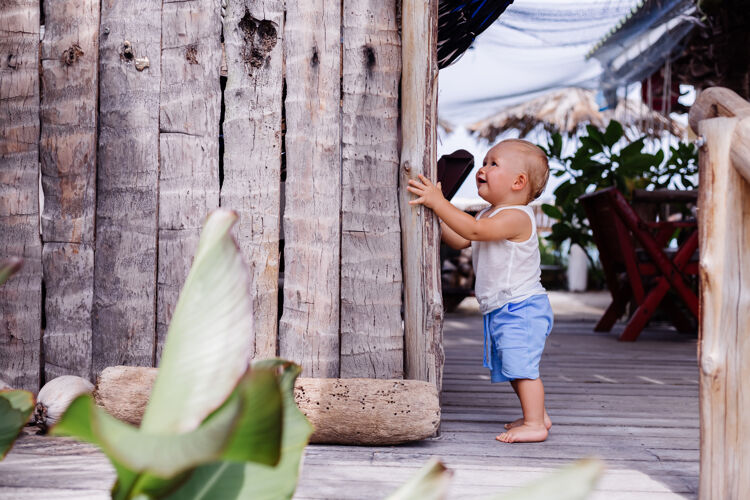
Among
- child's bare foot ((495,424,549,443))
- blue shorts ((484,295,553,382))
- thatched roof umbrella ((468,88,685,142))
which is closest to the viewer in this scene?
child's bare foot ((495,424,549,443))

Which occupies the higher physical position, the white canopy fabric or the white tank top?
the white canopy fabric

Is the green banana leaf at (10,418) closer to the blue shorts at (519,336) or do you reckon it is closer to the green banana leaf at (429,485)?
the green banana leaf at (429,485)

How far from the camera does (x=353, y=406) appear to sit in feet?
6.63

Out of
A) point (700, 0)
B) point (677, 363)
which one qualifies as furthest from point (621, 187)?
point (677, 363)

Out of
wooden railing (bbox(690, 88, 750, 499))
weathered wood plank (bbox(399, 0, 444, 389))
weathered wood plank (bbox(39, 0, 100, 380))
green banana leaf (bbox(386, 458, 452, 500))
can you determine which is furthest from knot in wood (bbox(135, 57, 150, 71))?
green banana leaf (bbox(386, 458, 452, 500))

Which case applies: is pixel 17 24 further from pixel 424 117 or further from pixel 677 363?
pixel 677 363

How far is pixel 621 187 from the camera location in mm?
5543

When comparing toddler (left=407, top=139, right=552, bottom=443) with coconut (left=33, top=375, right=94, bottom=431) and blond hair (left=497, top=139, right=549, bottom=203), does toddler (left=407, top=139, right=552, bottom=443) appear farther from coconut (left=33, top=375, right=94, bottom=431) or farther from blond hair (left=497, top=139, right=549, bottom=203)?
coconut (left=33, top=375, right=94, bottom=431)

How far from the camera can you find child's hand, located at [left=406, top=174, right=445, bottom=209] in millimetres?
2143

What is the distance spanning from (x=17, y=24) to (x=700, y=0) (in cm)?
491

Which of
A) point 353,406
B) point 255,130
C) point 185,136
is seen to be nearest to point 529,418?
point 353,406

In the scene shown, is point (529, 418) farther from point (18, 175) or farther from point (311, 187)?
point (18, 175)

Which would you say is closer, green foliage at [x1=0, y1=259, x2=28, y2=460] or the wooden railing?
green foliage at [x1=0, y1=259, x2=28, y2=460]

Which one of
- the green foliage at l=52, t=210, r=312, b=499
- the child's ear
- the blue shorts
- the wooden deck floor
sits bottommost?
the wooden deck floor
